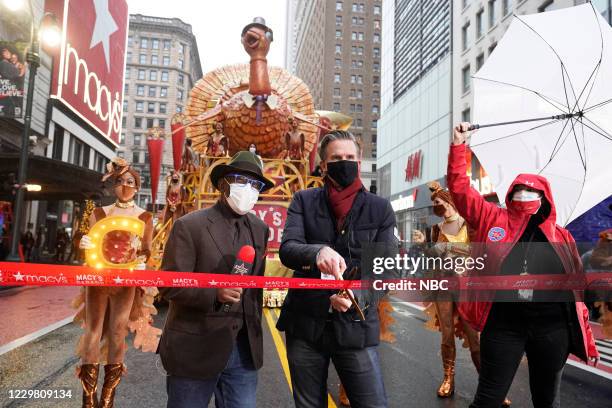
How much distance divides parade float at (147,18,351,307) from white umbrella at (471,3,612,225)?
16.4 ft

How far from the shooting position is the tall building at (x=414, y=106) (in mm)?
33375

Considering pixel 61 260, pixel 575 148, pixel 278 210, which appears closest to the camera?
pixel 575 148

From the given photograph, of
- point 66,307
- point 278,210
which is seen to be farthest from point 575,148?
point 66,307

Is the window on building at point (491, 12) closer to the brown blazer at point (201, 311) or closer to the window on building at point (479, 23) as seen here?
the window on building at point (479, 23)

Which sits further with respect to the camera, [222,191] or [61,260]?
[61,260]

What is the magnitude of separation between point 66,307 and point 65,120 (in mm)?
25875

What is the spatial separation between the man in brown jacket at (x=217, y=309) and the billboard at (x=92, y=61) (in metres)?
30.9

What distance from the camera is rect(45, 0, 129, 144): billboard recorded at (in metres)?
28.6

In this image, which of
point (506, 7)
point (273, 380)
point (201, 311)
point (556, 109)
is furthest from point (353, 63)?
point (201, 311)

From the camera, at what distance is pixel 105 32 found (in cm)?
3641

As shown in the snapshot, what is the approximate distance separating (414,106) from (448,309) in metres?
36.6

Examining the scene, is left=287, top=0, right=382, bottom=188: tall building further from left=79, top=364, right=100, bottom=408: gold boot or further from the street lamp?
left=79, top=364, right=100, bottom=408: gold boot

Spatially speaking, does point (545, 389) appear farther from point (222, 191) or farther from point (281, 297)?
point (281, 297)

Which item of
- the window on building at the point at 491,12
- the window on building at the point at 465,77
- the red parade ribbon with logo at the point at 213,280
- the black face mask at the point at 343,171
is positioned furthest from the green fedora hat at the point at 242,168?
the window on building at the point at 465,77
